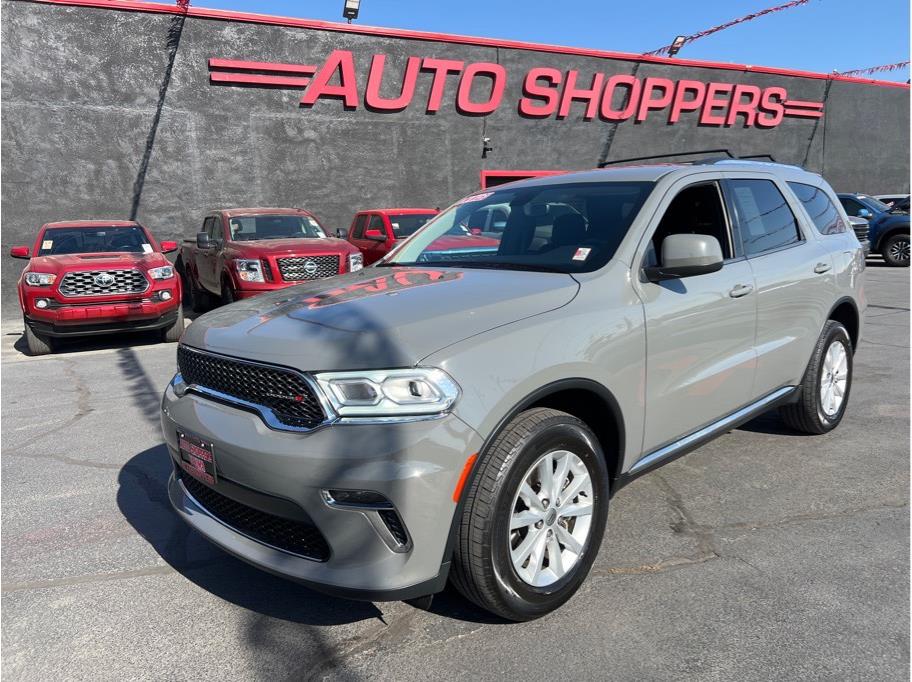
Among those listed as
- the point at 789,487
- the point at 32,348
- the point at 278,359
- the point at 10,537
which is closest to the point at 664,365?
the point at 789,487

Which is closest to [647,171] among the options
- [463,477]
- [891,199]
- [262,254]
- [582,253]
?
[582,253]

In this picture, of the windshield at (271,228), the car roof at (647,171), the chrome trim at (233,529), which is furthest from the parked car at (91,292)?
the chrome trim at (233,529)

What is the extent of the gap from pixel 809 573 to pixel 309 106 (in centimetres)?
1395

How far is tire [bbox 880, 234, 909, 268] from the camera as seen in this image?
53.0ft

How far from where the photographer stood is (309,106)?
14.6 m

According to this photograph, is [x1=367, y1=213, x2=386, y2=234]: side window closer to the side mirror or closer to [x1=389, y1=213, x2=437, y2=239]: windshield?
[x1=389, y1=213, x2=437, y2=239]: windshield

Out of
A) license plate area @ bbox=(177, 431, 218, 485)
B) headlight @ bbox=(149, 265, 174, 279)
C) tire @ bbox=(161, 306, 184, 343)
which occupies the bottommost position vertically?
tire @ bbox=(161, 306, 184, 343)

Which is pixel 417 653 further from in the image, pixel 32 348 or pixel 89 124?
pixel 89 124

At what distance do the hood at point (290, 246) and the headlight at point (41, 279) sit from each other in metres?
2.32

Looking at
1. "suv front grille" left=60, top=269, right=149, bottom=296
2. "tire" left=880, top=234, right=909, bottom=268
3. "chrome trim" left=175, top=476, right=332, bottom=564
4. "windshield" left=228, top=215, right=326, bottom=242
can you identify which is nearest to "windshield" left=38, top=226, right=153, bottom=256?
"suv front grille" left=60, top=269, right=149, bottom=296

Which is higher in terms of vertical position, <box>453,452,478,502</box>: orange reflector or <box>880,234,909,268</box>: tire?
<box>880,234,909,268</box>: tire

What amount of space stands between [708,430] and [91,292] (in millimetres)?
7885

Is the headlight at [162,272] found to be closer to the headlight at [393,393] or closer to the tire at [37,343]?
the tire at [37,343]

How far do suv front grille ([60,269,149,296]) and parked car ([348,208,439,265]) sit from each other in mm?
4150
